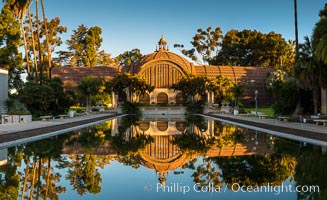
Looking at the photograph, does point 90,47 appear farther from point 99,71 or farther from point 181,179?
point 181,179

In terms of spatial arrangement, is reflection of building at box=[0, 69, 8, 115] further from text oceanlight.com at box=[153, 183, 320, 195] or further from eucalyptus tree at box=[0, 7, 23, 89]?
text oceanlight.com at box=[153, 183, 320, 195]

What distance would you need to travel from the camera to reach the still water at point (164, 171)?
298 inches

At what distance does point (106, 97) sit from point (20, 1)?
2874cm

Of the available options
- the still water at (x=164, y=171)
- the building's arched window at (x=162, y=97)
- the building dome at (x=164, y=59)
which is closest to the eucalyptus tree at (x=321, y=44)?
the still water at (x=164, y=171)

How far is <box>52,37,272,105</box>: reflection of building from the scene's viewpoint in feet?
225

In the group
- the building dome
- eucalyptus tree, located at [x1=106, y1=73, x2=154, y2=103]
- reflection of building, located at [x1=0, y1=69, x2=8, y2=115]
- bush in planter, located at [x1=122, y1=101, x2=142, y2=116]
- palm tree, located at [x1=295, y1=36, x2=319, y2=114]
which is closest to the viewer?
palm tree, located at [x1=295, y1=36, x2=319, y2=114]

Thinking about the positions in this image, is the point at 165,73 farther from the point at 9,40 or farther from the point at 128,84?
the point at 9,40

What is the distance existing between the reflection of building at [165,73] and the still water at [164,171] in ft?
175

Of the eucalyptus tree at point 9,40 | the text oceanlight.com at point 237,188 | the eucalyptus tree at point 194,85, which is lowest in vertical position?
the text oceanlight.com at point 237,188

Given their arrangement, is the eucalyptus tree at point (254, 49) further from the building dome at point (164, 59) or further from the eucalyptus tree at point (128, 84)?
the eucalyptus tree at point (128, 84)

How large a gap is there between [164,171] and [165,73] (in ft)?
195

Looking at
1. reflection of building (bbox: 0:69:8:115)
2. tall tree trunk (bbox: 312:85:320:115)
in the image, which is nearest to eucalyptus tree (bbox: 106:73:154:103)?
reflection of building (bbox: 0:69:8:115)

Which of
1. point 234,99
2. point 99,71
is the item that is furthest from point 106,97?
point 234,99

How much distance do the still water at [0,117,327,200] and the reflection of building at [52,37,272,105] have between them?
53.3m
